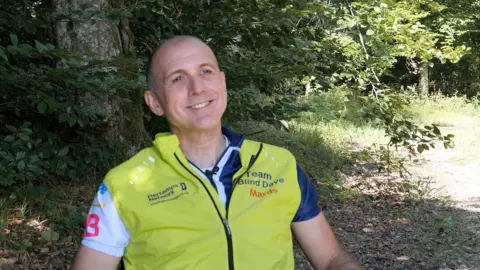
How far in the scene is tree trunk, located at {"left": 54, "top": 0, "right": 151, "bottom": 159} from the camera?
14.8ft

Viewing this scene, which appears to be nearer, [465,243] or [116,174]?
[116,174]

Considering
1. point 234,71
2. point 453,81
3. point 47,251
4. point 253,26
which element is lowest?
point 453,81

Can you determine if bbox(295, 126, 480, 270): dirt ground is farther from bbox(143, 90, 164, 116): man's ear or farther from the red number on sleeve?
the red number on sleeve

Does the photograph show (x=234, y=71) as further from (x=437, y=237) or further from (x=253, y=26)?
(x=437, y=237)

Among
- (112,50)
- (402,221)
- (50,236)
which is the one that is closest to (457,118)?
(402,221)

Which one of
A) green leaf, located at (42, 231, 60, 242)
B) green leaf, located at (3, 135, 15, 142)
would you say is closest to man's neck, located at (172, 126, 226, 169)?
green leaf, located at (3, 135, 15, 142)

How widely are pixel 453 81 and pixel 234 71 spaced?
23873 mm

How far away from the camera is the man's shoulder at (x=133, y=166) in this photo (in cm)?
197

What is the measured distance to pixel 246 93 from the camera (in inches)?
233

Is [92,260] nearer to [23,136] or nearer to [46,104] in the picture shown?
[46,104]

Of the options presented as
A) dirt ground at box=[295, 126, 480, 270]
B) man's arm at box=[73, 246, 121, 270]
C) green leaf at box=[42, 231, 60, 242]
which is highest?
man's arm at box=[73, 246, 121, 270]

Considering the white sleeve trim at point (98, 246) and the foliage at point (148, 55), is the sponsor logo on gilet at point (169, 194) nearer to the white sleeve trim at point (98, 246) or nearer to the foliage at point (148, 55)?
the white sleeve trim at point (98, 246)

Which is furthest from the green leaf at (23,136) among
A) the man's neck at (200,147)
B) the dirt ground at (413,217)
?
the dirt ground at (413,217)

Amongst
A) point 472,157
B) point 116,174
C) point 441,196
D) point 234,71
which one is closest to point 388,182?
point 441,196
